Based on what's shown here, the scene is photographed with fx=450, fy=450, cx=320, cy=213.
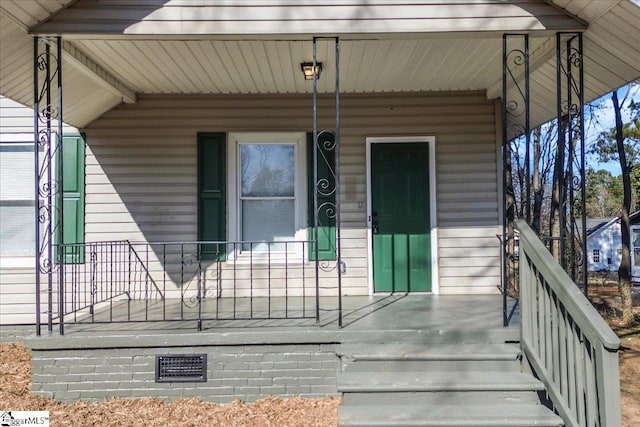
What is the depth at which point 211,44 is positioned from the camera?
3914 millimetres

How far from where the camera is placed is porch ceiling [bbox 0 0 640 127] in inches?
138

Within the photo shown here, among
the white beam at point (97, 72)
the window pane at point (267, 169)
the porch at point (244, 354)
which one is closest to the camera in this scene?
the porch at point (244, 354)

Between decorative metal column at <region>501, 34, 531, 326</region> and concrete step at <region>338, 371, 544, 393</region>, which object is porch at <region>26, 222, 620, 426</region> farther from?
decorative metal column at <region>501, 34, 531, 326</region>

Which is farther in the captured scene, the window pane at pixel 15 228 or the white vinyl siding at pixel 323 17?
the window pane at pixel 15 228

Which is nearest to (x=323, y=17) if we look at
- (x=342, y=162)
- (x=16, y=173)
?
(x=342, y=162)

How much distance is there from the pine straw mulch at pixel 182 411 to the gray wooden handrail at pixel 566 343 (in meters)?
1.48

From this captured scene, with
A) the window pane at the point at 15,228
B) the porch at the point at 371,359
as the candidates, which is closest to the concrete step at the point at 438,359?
the porch at the point at 371,359

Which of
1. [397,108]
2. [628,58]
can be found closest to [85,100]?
[397,108]

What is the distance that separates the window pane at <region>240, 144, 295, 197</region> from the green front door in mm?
1020

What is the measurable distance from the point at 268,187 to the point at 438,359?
295 cm

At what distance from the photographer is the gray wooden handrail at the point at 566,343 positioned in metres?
2.30

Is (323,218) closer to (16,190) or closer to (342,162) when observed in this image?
(342,162)

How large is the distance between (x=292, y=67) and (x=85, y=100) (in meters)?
2.25

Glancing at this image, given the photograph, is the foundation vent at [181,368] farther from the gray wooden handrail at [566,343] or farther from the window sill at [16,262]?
the window sill at [16,262]
